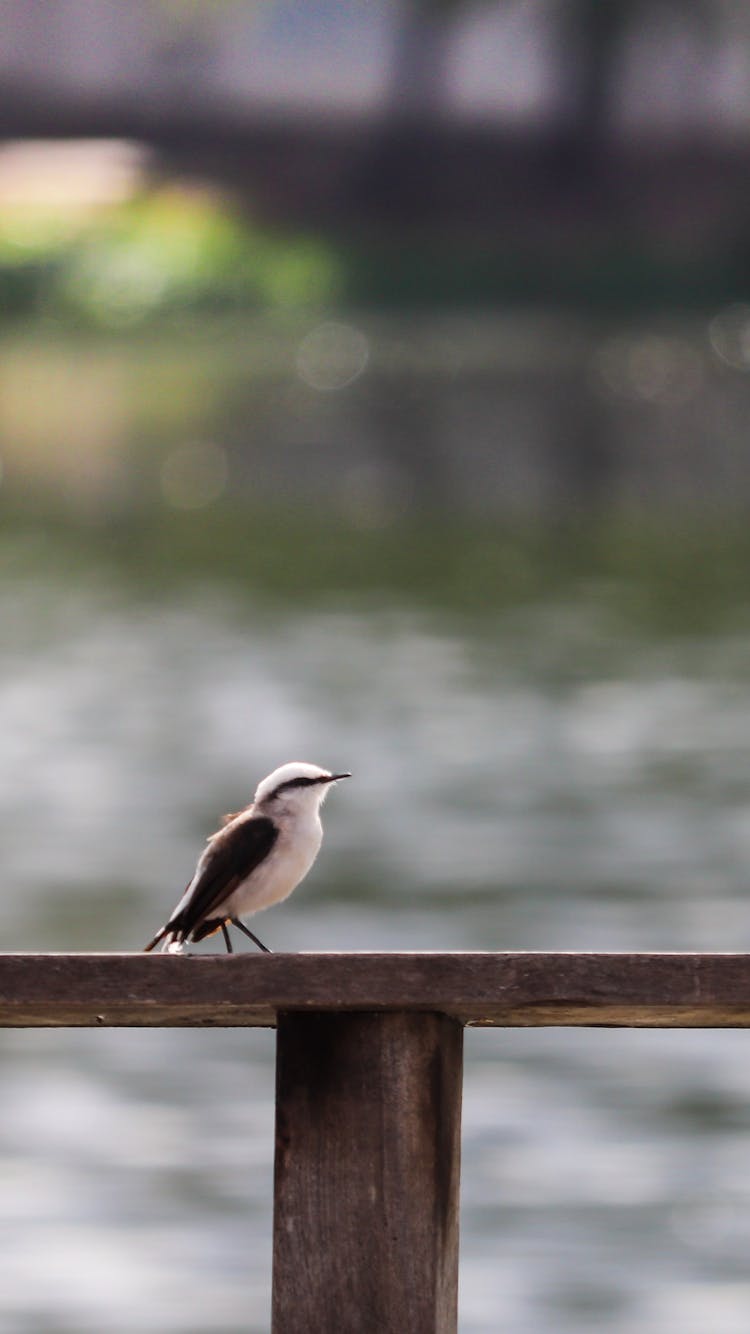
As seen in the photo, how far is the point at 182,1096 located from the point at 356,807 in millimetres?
7131

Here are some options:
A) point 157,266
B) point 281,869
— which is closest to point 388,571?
point 157,266

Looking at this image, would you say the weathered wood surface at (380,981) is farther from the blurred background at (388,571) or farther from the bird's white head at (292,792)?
the blurred background at (388,571)

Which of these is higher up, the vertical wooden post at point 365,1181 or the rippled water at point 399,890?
the rippled water at point 399,890

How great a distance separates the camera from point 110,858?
15484 millimetres

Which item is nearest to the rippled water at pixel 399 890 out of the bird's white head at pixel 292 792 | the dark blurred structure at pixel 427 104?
the bird's white head at pixel 292 792

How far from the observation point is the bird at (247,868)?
3533mm

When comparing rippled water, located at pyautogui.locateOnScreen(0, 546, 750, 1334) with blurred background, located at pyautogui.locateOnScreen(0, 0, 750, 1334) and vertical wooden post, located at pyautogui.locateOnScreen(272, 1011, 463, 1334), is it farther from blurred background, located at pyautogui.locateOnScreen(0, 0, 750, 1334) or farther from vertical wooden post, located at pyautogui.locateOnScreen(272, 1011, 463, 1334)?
vertical wooden post, located at pyautogui.locateOnScreen(272, 1011, 463, 1334)

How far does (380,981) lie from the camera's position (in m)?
2.89

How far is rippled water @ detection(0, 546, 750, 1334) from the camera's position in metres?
8.34

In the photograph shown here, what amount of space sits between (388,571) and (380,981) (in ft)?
80.3

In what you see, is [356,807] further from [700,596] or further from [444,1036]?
[444,1036]

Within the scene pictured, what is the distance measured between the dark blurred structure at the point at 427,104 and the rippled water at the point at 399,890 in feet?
58.8

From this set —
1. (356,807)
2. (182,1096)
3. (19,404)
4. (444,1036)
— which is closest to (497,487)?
(19,404)

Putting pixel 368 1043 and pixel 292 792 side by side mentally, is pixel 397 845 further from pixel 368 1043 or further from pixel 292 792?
pixel 368 1043
